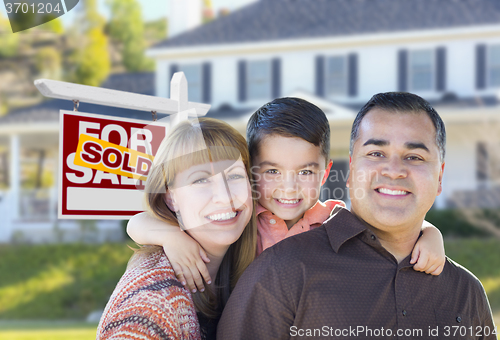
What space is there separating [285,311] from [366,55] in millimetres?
14640

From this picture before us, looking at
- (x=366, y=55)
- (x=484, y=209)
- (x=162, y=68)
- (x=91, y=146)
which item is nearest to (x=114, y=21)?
(x=162, y=68)

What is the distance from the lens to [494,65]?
50.3 feet

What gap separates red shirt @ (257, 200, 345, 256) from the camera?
318cm

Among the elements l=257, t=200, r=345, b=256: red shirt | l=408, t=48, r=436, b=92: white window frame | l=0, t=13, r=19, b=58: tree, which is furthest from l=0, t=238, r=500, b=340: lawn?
l=0, t=13, r=19, b=58: tree

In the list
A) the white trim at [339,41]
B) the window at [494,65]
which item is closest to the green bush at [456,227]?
the window at [494,65]

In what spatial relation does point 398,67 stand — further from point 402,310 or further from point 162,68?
point 402,310

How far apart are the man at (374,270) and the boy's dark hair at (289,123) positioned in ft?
1.69

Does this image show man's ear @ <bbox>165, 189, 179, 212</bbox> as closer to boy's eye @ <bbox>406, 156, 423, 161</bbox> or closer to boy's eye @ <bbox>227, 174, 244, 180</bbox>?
boy's eye @ <bbox>227, 174, 244, 180</bbox>

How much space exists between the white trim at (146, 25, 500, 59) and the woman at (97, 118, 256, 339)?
13748 millimetres

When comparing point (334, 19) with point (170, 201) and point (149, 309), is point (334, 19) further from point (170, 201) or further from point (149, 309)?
point (149, 309)

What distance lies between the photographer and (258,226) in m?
3.24

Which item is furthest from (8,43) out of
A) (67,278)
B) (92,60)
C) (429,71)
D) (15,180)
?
(429,71)

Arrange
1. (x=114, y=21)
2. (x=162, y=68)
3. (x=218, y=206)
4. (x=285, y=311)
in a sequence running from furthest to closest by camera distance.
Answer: (x=114, y=21) < (x=162, y=68) < (x=218, y=206) < (x=285, y=311)

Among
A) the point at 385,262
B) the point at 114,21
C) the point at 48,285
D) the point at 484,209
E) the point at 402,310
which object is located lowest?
the point at 48,285
